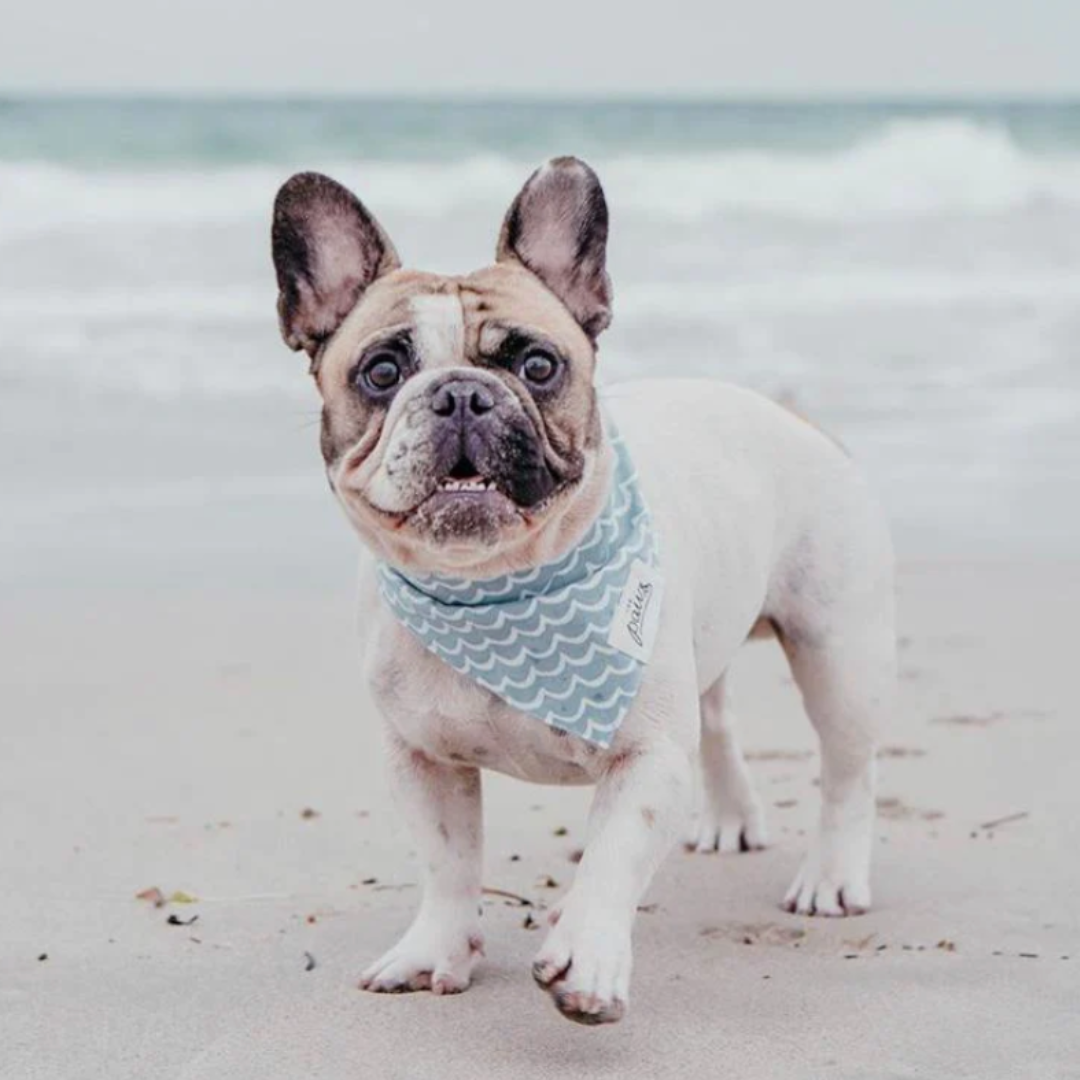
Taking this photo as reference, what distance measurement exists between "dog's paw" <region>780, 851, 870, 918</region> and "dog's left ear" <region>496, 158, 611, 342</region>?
1.45 metres

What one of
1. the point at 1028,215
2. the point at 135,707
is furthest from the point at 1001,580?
the point at 1028,215

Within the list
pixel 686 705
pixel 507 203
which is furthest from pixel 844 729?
pixel 507 203

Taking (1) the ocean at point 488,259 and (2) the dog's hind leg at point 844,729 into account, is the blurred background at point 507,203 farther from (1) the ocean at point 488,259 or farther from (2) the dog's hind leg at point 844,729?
(2) the dog's hind leg at point 844,729

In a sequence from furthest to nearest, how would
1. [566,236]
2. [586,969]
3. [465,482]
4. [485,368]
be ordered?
[566,236], [485,368], [465,482], [586,969]

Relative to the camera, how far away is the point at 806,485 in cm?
484

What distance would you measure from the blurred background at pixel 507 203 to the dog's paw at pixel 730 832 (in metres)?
1.18

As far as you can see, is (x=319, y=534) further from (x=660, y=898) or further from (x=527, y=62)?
(x=527, y=62)

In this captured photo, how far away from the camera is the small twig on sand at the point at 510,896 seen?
15.8 ft

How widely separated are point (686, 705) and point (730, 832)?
155 centimetres

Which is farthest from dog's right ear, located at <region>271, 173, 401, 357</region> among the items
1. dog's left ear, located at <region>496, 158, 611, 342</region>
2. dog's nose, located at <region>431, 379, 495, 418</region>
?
dog's nose, located at <region>431, 379, 495, 418</region>

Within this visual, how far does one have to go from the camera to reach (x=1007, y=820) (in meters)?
5.46

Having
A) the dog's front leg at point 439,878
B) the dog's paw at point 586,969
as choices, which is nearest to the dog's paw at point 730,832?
the dog's front leg at point 439,878

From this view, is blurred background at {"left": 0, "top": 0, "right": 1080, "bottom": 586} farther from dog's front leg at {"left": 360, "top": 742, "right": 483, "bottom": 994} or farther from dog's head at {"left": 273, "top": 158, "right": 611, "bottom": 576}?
dog's front leg at {"left": 360, "top": 742, "right": 483, "bottom": 994}

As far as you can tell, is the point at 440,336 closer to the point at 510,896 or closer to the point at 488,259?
the point at 510,896
